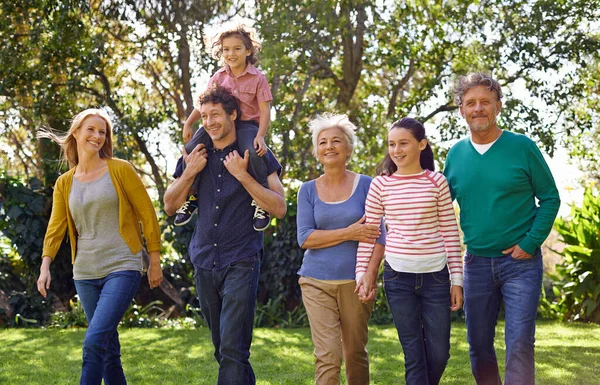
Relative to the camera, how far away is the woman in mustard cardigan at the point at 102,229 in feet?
14.3

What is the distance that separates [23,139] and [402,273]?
13290 millimetres

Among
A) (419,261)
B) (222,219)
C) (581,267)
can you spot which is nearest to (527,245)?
(419,261)

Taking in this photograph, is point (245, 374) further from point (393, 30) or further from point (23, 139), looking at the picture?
point (23, 139)

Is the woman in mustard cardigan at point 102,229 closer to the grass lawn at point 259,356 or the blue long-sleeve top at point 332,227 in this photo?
the blue long-sleeve top at point 332,227

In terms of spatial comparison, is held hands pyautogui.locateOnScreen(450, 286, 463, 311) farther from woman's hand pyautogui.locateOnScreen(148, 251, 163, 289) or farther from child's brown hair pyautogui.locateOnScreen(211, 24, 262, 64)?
child's brown hair pyautogui.locateOnScreen(211, 24, 262, 64)

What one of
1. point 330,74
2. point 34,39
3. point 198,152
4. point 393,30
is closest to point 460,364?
point 198,152

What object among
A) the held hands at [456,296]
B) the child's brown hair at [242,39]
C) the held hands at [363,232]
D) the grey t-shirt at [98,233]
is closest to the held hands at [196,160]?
the grey t-shirt at [98,233]

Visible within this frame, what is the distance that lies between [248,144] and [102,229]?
0.98 meters

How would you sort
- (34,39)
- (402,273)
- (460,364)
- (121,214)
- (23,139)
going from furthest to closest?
(23,139), (34,39), (460,364), (121,214), (402,273)

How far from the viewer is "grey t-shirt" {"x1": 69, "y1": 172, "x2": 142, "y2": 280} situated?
14.5 feet

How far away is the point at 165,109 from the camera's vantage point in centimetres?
1275

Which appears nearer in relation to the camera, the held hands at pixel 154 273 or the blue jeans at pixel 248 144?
the blue jeans at pixel 248 144

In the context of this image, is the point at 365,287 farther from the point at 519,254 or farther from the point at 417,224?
the point at 519,254

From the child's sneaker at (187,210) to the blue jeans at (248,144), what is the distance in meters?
0.09
